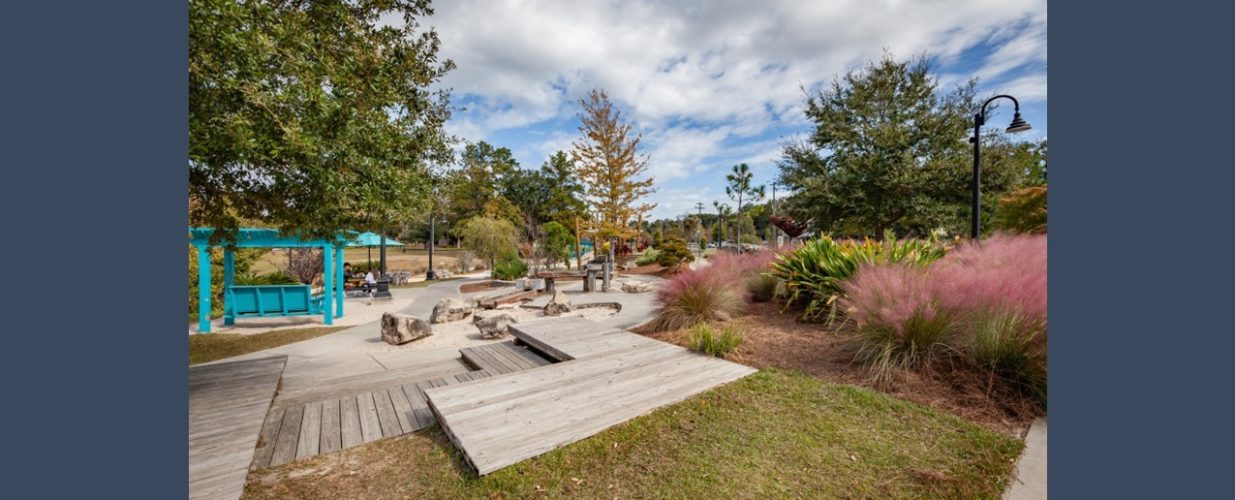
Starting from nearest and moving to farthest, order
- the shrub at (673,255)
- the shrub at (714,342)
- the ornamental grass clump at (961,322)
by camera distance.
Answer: the ornamental grass clump at (961,322) → the shrub at (714,342) → the shrub at (673,255)

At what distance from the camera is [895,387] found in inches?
129

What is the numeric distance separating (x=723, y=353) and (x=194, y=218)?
5604 millimetres

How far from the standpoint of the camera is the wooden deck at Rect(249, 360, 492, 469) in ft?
9.46

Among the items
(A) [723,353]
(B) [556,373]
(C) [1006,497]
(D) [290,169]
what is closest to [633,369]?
(B) [556,373]

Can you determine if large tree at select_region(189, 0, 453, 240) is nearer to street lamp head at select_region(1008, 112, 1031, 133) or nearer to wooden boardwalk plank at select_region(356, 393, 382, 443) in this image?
wooden boardwalk plank at select_region(356, 393, 382, 443)

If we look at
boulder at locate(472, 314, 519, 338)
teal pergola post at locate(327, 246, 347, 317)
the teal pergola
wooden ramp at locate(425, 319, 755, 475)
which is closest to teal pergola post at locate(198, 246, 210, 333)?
the teal pergola

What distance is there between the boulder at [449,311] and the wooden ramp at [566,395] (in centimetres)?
486

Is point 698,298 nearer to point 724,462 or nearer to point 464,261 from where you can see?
point 724,462

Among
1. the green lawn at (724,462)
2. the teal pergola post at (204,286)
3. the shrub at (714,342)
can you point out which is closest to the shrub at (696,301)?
the shrub at (714,342)

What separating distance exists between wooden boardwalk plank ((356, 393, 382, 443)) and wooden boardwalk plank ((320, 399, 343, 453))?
154 millimetres

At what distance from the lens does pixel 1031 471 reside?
2.27 meters

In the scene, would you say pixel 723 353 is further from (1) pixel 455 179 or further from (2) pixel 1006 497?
(1) pixel 455 179

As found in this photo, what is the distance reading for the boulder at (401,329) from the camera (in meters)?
6.88

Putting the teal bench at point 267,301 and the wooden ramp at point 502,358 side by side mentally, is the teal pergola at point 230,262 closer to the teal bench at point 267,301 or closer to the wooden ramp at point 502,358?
the teal bench at point 267,301
